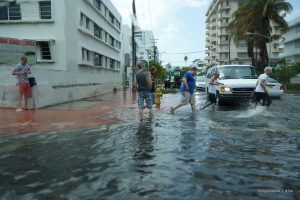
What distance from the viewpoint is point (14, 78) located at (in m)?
14.4

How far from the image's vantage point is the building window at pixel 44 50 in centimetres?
2234

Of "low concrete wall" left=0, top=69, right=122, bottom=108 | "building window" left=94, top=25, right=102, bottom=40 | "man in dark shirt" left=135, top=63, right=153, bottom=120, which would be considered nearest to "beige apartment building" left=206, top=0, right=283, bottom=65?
"building window" left=94, top=25, right=102, bottom=40

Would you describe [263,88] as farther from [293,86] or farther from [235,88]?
[293,86]

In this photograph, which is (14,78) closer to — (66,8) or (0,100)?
(0,100)

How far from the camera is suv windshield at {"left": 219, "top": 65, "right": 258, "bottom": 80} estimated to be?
52.8 ft

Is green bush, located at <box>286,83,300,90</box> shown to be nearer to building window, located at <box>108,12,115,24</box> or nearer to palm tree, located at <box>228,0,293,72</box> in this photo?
palm tree, located at <box>228,0,293,72</box>

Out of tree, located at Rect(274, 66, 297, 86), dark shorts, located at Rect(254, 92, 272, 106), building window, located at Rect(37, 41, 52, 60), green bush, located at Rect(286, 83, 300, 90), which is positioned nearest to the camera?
dark shorts, located at Rect(254, 92, 272, 106)

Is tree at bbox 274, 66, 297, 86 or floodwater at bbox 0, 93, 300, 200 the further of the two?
tree at bbox 274, 66, 297, 86

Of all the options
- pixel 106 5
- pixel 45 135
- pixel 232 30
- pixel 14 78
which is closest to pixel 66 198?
pixel 45 135

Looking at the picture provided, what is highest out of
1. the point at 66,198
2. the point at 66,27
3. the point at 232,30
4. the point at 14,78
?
the point at 232,30

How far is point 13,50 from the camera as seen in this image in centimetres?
1888

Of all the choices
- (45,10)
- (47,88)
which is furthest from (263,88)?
(45,10)

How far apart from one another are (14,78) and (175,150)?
992 centimetres

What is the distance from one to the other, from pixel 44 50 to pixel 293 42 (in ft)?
172
